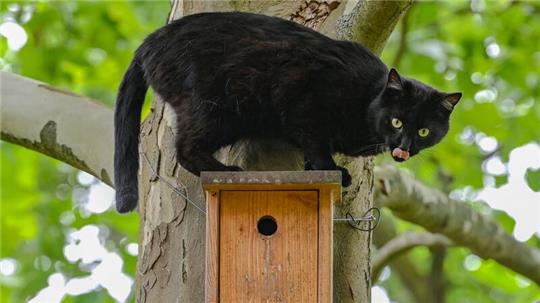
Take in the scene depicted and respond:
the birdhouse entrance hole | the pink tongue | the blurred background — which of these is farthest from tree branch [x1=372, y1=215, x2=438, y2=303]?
the birdhouse entrance hole

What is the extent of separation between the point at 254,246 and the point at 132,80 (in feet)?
2.85

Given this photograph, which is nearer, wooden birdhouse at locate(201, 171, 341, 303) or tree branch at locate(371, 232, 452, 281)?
wooden birdhouse at locate(201, 171, 341, 303)

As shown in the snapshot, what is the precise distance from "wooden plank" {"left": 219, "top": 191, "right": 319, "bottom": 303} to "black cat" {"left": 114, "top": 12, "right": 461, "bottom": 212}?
0.84ft

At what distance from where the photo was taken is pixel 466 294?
25.3 ft

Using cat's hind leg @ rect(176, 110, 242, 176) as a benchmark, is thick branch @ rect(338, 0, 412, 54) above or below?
above

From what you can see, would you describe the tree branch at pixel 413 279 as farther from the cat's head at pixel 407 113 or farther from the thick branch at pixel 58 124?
the cat's head at pixel 407 113

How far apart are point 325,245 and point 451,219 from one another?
6.59 feet

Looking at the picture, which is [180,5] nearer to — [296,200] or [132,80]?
[132,80]

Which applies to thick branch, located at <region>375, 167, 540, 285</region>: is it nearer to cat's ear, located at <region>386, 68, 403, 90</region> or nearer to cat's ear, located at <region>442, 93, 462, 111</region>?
cat's ear, located at <region>442, 93, 462, 111</region>

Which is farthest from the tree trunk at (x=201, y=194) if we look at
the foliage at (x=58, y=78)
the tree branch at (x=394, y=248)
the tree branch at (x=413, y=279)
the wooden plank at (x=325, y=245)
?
the tree branch at (x=413, y=279)

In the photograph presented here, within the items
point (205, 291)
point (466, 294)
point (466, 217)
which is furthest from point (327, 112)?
point (466, 294)

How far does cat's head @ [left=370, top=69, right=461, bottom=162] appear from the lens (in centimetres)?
321

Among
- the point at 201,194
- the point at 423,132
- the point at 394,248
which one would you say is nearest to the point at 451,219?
the point at 394,248

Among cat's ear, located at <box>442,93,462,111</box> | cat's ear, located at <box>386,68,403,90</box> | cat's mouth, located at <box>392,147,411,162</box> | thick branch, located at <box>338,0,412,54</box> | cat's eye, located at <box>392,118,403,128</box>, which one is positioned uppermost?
thick branch, located at <box>338,0,412,54</box>
